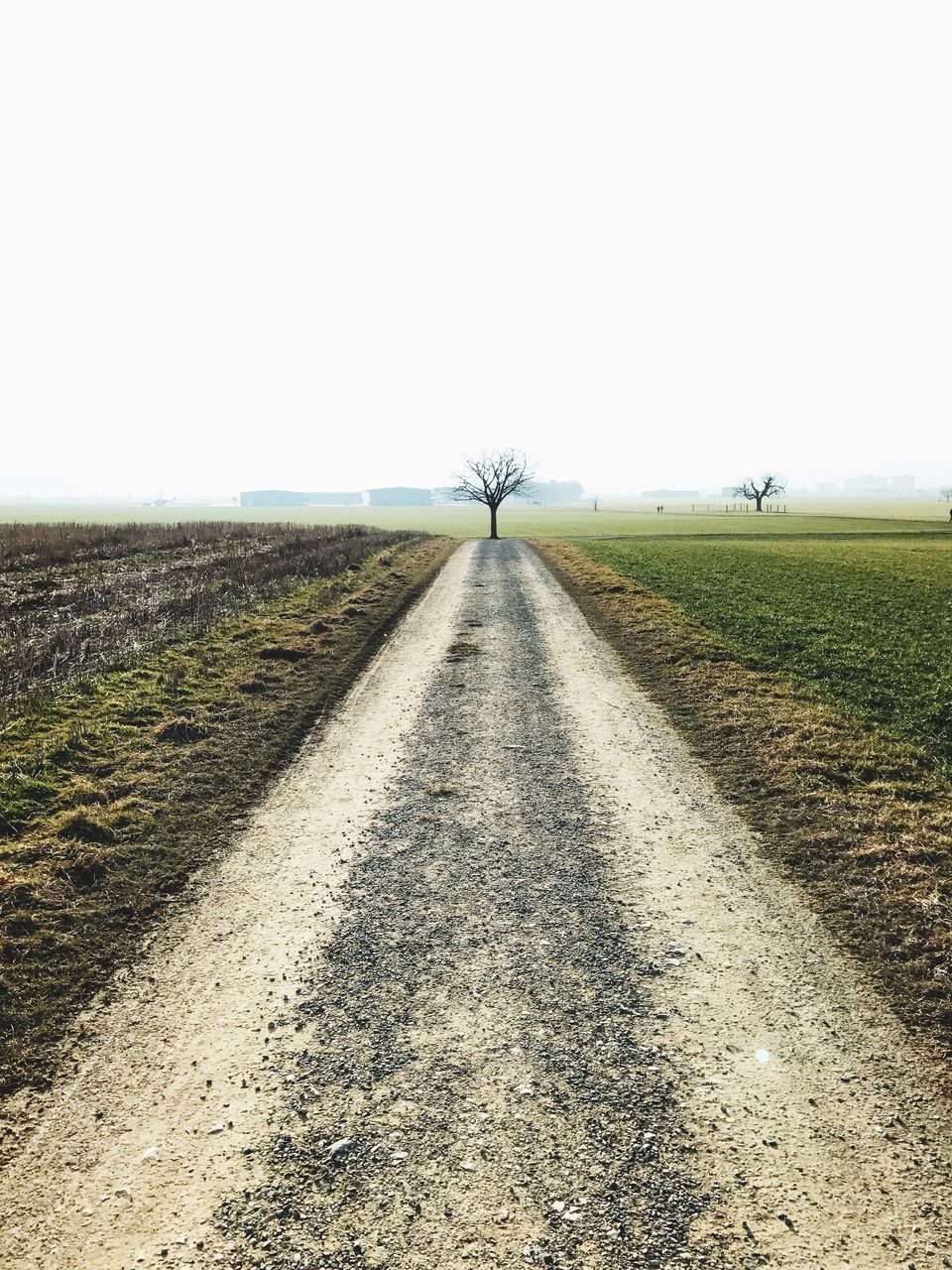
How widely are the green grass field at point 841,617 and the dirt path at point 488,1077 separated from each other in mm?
6102

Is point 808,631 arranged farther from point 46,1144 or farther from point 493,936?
point 46,1144

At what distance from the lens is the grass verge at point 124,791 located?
17.7ft

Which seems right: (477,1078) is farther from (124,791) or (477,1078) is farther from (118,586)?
(118,586)

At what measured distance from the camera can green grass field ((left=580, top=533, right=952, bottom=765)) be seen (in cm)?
1210

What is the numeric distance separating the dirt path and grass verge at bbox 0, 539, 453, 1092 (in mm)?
445

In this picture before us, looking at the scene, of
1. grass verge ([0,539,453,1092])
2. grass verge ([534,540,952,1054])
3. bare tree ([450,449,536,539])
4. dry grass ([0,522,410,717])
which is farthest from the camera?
bare tree ([450,449,536,539])

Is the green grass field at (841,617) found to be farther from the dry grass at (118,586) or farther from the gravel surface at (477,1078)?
the dry grass at (118,586)

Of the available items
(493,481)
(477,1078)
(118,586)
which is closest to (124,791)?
(477,1078)

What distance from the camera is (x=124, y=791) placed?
27.8 feet

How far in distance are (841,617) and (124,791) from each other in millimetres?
18223

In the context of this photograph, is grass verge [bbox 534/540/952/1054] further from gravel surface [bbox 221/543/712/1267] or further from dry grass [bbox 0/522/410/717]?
dry grass [bbox 0/522/410/717]

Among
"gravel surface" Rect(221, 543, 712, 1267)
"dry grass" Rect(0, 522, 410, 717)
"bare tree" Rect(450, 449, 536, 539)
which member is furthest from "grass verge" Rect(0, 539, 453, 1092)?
"bare tree" Rect(450, 449, 536, 539)

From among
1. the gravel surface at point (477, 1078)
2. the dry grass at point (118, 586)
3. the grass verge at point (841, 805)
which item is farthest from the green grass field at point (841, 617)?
the dry grass at point (118, 586)

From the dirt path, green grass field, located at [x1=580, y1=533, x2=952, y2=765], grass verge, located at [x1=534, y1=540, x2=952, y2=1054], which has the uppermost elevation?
green grass field, located at [x1=580, y1=533, x2=952, y2=765]
